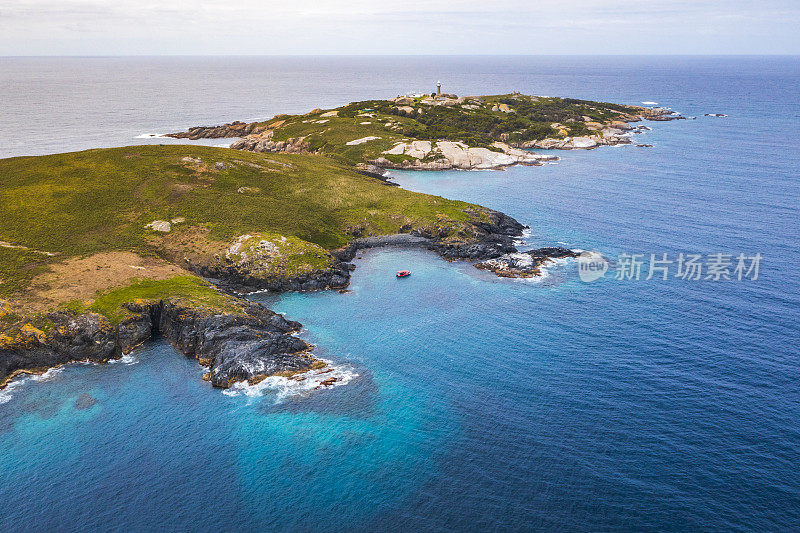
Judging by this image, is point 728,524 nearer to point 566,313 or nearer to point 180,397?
point 566,313

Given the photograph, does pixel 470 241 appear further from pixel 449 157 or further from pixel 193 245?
pixel 449 157

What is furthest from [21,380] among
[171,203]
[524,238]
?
[524,238]

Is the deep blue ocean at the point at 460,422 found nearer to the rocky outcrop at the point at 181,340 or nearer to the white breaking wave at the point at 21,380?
the white breaking wave at the point at 21,380

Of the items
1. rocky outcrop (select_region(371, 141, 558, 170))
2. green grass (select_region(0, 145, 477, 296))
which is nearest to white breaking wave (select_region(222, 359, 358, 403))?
green grass (select_region(0, 145, 477, 296))

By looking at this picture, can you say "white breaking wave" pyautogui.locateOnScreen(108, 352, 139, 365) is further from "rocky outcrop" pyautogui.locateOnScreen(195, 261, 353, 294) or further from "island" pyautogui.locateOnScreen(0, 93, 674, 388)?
"rocky outcrop" pyautogui.locateOnScreen(195, 261, 353, 294)

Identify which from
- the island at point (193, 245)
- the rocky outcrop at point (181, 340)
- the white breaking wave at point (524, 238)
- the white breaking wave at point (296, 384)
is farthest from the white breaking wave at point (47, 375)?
the white breaking wave at point (524, 238)

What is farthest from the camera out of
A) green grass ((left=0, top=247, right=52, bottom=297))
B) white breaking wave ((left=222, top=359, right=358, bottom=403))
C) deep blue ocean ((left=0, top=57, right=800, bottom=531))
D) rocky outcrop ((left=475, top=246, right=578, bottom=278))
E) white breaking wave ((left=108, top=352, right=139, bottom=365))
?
rocky outcrop ((left=475, top=246, right=578, bottom=278))
